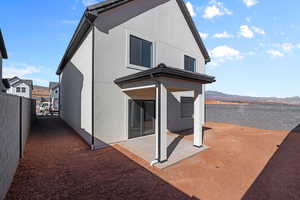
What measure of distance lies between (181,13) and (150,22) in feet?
12.7

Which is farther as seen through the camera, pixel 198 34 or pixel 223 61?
pixel 223 61

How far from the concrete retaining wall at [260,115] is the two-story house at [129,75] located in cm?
665

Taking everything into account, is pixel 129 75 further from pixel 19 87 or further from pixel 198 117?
pixel 19 87

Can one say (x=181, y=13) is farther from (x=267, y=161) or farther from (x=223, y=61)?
(x=267, y=161)

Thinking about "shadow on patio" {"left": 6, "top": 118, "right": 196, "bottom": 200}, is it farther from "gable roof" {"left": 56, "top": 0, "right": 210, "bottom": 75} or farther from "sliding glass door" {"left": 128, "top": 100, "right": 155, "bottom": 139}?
"gable roof" {"left": 56, "top": 0, "right": 210, "bottom": 75}

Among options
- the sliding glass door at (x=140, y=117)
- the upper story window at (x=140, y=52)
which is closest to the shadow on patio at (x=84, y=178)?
the sliding glass door at (x=140, y=117)

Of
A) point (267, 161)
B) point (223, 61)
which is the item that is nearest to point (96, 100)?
point (267, 161)

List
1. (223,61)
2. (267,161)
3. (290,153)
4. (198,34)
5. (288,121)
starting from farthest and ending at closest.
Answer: (223,61) → (198,34) → (288,121) → (290,153) → (267,161)

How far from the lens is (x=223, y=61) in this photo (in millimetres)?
16609

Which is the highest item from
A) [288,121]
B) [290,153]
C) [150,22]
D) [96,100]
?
[150,22]

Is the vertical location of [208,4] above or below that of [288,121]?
above

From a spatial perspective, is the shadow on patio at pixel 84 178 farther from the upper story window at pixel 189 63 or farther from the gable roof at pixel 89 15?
the upper story window at pixel 189 63

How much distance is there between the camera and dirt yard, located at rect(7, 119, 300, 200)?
3067 millimetres

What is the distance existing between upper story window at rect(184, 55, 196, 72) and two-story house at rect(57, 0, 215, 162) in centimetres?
220
